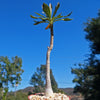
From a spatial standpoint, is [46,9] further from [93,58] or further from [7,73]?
[7,73]

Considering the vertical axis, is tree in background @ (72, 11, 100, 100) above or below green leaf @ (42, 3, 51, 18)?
below

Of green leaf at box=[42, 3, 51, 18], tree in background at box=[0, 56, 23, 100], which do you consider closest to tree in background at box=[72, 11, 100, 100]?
green leaf at box=[42, 3, 51, 18]

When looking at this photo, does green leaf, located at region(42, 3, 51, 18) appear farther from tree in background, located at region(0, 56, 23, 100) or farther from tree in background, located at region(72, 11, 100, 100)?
tree in background, located at region(0, 56, 23, 100)

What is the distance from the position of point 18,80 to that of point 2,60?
5023 millimetres

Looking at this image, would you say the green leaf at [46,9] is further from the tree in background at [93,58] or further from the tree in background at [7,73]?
the tree in background at [7,73]

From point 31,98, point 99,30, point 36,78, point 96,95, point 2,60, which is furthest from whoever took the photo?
point 36,78

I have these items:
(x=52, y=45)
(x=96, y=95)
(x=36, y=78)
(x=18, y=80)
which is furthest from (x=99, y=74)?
(x=36, y=78)

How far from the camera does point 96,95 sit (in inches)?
405

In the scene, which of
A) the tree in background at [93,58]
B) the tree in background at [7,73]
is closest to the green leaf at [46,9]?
the tree in background at [93,58]

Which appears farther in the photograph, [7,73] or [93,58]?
[7,73]

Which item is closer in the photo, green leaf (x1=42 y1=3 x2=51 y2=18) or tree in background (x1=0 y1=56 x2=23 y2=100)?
green leaf (x1=42 y1=3 x2=51 y2=18)

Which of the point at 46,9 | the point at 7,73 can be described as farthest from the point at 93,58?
the point at 7,73

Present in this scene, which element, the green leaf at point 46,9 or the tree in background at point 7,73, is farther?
the tree in background at point 7,73

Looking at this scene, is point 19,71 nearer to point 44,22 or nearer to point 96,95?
point 44,22
